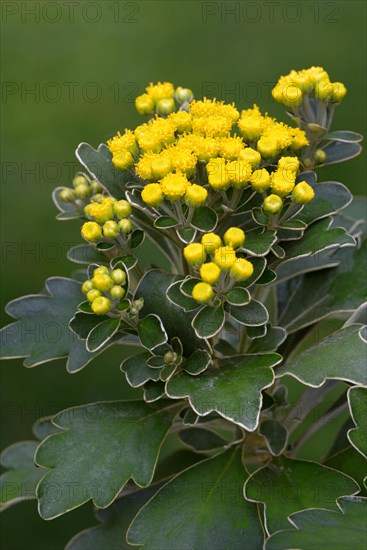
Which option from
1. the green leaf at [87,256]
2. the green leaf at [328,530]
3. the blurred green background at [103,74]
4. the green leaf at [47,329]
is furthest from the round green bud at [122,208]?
the blurred green background at [103,74]

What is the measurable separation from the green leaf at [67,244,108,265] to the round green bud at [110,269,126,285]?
119mm

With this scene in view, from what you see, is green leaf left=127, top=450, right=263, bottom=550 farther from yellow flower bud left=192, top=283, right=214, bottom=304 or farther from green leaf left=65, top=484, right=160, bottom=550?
yellow flower bud left=192, top=283, right=214, bottom=304

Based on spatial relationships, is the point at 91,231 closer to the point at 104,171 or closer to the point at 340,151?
the point at 104,171

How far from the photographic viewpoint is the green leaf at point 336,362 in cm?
91

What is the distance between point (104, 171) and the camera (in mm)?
1118

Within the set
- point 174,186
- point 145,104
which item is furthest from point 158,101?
Result: point 174,186

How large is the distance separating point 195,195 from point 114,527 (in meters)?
0.58

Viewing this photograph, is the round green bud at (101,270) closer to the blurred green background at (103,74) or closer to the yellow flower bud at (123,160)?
the yellow flower bud at (123,160)

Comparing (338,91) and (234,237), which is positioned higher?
(338,91)

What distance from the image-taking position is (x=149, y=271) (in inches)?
42.1

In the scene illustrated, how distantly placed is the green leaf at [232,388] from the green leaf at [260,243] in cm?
13

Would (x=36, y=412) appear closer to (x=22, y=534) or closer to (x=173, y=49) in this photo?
(x=22, y=534)

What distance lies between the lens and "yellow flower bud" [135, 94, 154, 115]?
1158 millimetres

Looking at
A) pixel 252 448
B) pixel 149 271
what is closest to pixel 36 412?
pixel 252 448
